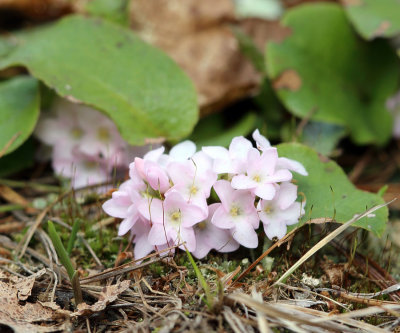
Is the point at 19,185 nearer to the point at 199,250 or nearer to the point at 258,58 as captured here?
the point at 199,250

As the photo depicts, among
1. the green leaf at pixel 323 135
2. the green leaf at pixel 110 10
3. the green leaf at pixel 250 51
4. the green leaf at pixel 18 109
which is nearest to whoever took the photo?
the green leaf at pixel 18 109

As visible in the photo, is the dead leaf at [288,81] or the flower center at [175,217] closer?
the flower center at [175,217]

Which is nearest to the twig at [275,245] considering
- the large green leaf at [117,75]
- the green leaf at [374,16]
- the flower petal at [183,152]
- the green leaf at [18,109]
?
the flower petal at [183,152]

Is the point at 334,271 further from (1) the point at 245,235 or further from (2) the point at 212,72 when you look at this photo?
(2) the point at 212,72

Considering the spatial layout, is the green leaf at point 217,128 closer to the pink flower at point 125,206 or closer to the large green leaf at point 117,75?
the large green leaf at point 117,75

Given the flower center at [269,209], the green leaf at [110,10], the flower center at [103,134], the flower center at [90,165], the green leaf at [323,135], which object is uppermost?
the green leaf at [110,10]

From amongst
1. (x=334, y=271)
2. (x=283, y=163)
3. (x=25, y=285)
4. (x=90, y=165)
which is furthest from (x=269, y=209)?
(x=90, y=165)

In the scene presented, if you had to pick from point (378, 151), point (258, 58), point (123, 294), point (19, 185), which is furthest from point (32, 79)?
point (378, 151)
